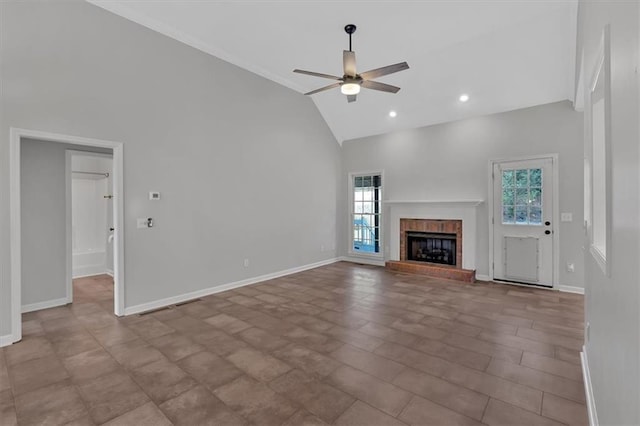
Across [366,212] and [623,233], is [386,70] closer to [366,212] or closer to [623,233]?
[623,233]

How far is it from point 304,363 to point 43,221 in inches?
164

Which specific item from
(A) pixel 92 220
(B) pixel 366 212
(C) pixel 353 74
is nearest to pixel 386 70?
(C) pixel 353 74

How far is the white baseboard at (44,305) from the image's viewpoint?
4129 millimetres

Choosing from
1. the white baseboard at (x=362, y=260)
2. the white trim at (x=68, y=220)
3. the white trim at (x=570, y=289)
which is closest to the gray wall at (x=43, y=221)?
the white trim at (x=68, y=220)

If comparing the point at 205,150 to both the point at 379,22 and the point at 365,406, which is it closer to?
the point at 379,22

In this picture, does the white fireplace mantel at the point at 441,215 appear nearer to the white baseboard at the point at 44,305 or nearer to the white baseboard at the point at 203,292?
the white baseboard at the point at 203,292

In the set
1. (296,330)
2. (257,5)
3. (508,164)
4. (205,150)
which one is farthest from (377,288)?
(257,5)

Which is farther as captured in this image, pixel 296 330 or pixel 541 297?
pixel 541 297

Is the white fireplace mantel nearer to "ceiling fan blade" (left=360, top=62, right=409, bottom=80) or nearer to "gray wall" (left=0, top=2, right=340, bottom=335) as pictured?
"gray wall" (left=0, top=2, right=340, bottom=335)

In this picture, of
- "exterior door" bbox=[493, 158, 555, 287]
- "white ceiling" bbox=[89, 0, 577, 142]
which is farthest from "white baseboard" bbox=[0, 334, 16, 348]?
"exterior door" bbox=[493, 158, 555, 287]

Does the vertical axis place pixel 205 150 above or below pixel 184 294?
above

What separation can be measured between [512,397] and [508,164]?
4.32m

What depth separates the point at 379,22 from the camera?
155 inches

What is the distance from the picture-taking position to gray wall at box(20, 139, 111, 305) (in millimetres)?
4141
